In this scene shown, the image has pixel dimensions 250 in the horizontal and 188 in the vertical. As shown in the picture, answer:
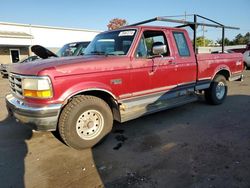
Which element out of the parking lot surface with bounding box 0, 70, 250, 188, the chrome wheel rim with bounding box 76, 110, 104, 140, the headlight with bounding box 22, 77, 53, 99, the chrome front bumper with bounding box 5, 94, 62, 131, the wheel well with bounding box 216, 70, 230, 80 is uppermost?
the headlight with bounding box 22, 77, 53, 99

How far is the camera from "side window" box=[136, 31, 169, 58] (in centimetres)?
477

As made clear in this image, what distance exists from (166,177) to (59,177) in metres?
1.46

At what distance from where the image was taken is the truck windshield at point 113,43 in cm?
472

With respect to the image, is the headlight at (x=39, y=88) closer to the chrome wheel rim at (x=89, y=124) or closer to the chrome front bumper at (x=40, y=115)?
the chrome front bumper at (x=40, y=115)

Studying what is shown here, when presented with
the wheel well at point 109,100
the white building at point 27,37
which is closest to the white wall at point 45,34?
the white building at point 27,37

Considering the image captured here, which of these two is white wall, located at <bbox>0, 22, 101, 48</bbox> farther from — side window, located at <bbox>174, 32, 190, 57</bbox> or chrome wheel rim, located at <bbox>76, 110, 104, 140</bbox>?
chrome wheel rim, located at <bbox>76, 110, 104, 140</bbox>

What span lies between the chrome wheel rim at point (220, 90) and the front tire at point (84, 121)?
391cm

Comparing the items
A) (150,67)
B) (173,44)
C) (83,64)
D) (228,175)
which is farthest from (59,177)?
(173,44)

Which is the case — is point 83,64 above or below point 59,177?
above

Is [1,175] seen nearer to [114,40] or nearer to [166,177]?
[166,177]

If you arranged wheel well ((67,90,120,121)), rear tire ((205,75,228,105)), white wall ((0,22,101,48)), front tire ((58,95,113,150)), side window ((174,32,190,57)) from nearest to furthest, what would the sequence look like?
front tire ((58,95,113,150)) < wheel well ((67,90,120,121)) < side window ((174,32,190,57)) < rear tire ((205,75,228,105)) < white wall ((0,22,101,48))

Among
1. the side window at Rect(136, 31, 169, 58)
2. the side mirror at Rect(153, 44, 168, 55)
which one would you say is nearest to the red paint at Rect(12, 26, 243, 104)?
the side window at Rect(136, 31, 169, 58)

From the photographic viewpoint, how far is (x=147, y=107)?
4.94 meters

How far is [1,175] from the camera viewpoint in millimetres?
3346
